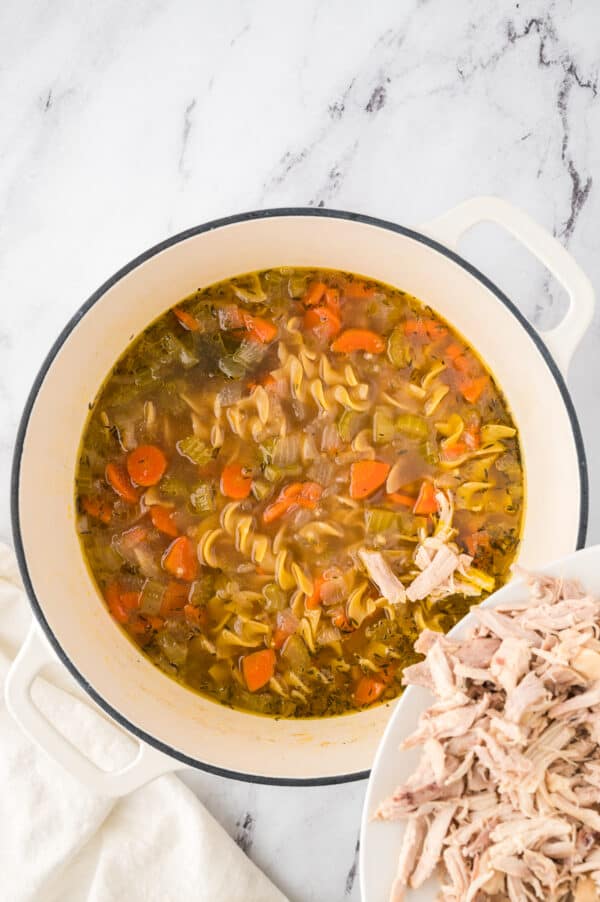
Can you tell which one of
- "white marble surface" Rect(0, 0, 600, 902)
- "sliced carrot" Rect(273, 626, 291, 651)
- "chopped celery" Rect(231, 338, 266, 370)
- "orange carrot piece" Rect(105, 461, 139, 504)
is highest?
"white marble surface" Rect(0, 0, 600, 902)

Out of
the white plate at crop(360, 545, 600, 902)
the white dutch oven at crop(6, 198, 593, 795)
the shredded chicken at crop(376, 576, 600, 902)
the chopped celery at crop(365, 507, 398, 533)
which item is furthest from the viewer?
the chopped celery at crop(365, 507, 398, 533)

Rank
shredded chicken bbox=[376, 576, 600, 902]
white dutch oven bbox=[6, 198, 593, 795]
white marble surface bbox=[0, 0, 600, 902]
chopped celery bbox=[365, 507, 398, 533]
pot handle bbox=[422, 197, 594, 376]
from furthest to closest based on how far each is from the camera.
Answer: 1. white marble surface bbox=[0, 0, 600, 902]
2. chopped celery bbox=[365, 507, 398, 533]
3. white dutch oven bbox=[6, 198, 593, 795]
4. pot handle bbox=[422, 197, 594, 376]
5. shredded chicken bbox=[376, 576, 600, 902]

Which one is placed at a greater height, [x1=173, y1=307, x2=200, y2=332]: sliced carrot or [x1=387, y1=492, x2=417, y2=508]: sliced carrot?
[x1=173, y1=307, x2=200, y2=332]: sliced carrot

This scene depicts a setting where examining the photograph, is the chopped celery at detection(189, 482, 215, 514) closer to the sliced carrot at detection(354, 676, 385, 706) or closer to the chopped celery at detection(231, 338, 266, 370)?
the chopped celery at detection(231, 338, 266, 370)

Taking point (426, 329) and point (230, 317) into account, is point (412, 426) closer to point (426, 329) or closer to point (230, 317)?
point (426, 329)

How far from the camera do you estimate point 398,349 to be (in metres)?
3.26

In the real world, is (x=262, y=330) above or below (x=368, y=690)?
above

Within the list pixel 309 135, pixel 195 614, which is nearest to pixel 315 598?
pixel 195 614

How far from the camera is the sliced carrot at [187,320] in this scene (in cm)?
332

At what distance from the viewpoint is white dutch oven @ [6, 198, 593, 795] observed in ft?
9.55

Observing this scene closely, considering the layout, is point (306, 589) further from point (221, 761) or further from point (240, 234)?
point (240, 234)

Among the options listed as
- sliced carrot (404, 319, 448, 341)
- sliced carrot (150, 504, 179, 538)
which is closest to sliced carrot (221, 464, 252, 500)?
sliced carrot (150, 504, 179, 538)

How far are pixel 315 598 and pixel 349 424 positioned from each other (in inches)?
23.8

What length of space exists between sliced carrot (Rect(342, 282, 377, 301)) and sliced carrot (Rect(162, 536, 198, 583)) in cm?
101
